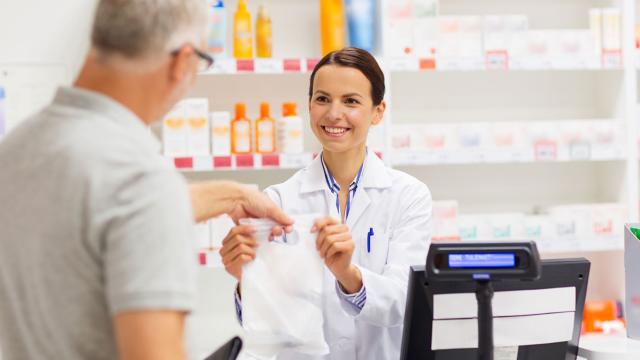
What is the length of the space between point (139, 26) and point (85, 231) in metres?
0.28

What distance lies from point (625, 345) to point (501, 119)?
2129 mm

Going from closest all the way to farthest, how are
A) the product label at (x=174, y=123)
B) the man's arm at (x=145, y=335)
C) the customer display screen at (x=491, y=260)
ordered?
the man's arm at (x=145, y=335) < the customer display screen at (x=491, y=260) < the product label at (x=174, y=123)

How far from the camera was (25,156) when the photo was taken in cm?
98

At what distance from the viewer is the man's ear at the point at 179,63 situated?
1006 mm

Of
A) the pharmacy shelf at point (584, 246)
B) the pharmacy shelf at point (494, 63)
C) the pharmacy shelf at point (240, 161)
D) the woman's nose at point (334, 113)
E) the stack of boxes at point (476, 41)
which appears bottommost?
the pharmacy shelf at point (584, 246)

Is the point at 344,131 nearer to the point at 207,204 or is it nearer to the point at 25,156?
the point at 207,204

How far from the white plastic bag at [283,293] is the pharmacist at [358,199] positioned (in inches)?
9.4

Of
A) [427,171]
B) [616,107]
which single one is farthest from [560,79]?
[427,171]

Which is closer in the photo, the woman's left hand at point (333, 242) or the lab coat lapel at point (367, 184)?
the woman's left hand at point (333, 242)

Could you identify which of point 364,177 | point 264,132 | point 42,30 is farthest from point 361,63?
point 42,30

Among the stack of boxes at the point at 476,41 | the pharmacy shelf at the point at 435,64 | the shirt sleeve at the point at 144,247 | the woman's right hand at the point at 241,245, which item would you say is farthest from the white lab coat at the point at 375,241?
the stack of boxes at the point at 476,41

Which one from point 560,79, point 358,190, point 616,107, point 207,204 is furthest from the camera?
point 560,79

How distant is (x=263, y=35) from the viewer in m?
3.42

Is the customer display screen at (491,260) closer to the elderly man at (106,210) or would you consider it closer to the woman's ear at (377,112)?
the elderly man at (106,210)
